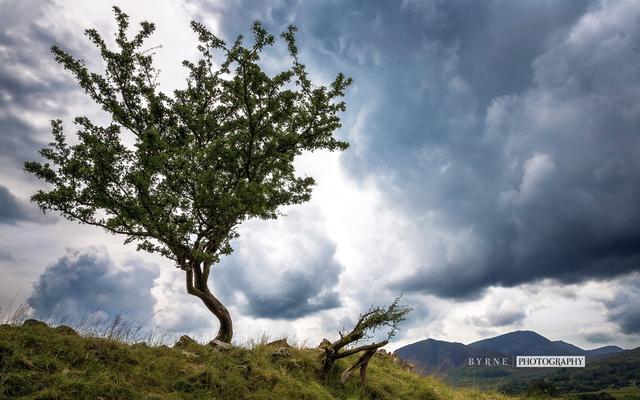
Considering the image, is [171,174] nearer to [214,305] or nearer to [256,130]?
[256,130]

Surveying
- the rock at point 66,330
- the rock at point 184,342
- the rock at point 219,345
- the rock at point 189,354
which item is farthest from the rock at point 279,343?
the rock at point 66,330

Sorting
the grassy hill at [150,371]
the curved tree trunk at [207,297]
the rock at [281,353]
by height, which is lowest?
the grassy hill at [150,371]

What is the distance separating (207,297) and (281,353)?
5.41 m

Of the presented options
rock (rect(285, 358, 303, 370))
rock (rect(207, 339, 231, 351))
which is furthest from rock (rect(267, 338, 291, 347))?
rock (rect(207, 339, 231, 351))

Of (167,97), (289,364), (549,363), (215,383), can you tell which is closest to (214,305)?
(289,364)

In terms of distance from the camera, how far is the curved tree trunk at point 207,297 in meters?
19.5

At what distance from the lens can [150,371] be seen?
38.5ft

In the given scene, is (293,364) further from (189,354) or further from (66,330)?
(66,330)

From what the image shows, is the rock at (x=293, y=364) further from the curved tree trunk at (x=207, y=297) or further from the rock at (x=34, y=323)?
the rock at (x=34, y=323)

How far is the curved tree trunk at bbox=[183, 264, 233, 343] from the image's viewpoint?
1947 centimetres

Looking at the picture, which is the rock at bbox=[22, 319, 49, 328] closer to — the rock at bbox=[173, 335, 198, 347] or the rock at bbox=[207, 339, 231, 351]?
the rock at bbox=[173, 335, 198, 347]

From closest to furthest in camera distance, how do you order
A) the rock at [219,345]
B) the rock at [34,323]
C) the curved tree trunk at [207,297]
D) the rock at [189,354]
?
1. the rock at [34,323]
2. the rock at [189,354]
3. the rock at [219,345]
4. the curved tree trunk at [207,297]

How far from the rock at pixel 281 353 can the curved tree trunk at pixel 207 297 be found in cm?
407

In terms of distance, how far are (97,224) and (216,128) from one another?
23.9ft
